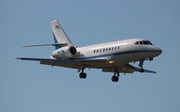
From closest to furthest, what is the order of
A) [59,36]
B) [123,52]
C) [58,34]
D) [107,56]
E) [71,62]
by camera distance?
[123,52] → [107,56] → [71,62] → [59,36] → [58,34]

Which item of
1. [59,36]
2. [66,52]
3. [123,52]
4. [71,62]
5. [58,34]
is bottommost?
[71,62]

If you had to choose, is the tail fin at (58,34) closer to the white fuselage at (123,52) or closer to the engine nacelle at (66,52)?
the engine nacelle at (66,52)

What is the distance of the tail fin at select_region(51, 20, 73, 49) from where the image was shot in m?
51.1

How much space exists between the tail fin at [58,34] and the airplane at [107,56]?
602 mm

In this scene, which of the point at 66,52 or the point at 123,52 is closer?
the point at 123,52

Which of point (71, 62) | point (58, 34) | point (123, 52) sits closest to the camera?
point (123, 52)

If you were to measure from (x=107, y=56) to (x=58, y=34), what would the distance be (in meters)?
9.05

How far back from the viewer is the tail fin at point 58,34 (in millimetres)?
51081

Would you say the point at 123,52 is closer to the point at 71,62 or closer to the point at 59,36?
the point at 71,62

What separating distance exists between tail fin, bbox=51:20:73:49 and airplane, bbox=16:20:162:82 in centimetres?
60

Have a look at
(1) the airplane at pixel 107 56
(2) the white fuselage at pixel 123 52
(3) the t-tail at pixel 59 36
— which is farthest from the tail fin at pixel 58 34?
(2) the white fuselage at pixel 123 52

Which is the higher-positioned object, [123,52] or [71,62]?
[123,52]

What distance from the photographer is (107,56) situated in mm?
44438

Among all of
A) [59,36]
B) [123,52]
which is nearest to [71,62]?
[123,52]
